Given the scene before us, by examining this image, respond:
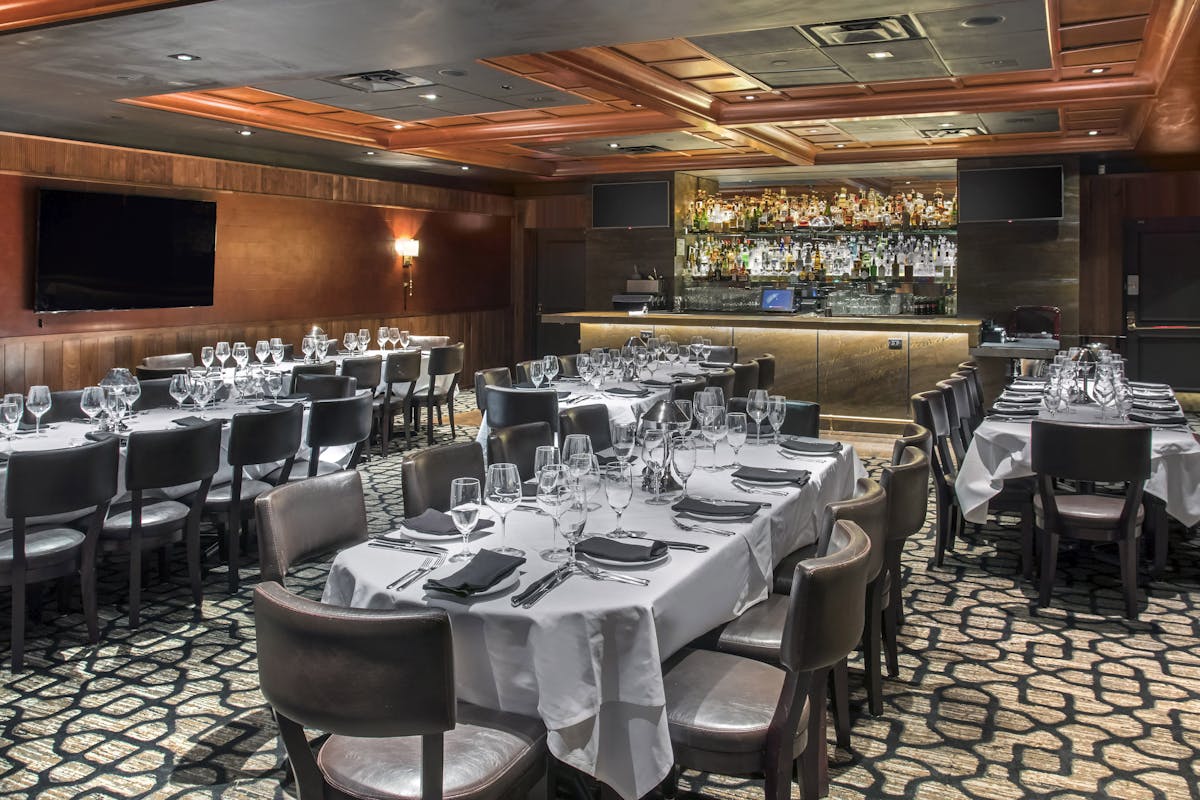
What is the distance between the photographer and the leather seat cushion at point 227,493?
15.9 feet

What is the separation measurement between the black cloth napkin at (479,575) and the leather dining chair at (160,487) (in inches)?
87.7

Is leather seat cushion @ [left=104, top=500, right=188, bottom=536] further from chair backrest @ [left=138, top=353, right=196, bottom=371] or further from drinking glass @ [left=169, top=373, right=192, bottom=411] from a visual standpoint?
chair backrest @ [left=138, top=353, right=196, bottom=371]

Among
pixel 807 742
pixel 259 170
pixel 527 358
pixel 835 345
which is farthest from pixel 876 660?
pixel 527 358

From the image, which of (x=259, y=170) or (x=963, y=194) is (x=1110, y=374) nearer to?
(x=963, y=194)

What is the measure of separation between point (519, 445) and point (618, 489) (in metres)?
1.09

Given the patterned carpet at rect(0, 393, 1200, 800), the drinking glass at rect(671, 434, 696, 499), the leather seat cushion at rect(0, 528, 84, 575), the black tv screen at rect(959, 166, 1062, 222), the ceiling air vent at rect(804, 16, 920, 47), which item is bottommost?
the patterned carpet at rect(0, 393, 1200, 800)

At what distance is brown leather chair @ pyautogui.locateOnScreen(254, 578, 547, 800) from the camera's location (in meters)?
1.89

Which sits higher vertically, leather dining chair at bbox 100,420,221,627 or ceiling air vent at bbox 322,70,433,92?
ceiling air vent at bbox 322,70,433,92

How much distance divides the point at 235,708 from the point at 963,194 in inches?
364

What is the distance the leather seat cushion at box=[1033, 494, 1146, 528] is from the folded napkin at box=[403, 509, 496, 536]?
2.91 meters

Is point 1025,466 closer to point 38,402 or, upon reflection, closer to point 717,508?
point 717,508

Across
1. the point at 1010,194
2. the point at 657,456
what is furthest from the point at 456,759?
the point at 1010,194

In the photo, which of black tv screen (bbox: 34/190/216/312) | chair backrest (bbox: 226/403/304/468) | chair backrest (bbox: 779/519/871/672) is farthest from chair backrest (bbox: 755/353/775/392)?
black tv screen (bbox: 34/190/216/312)

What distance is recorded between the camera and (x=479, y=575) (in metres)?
2.43
